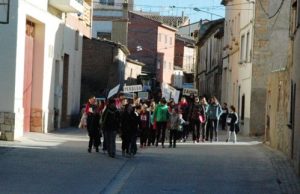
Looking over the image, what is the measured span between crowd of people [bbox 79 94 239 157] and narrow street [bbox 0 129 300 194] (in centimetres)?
57

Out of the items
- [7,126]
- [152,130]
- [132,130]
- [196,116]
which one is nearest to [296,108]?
[132,130]

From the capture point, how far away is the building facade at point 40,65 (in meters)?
24.2

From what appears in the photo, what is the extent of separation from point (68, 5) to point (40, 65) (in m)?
3.47

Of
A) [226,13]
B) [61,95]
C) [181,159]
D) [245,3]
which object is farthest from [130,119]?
[226,13]

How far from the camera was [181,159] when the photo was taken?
68.6 ft

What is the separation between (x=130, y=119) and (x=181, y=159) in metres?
1.80

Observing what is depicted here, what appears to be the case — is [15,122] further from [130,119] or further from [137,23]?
[137,23]

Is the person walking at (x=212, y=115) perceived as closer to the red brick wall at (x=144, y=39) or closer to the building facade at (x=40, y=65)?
the building facade at (x=40, y=65)

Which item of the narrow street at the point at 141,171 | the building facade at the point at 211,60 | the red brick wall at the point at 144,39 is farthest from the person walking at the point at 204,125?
the red brick wall at the point at 144,39

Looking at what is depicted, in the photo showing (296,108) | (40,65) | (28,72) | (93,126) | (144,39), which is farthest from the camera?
(144,39)

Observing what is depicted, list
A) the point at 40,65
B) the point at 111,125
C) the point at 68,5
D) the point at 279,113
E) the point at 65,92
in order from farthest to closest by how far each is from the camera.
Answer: the point at 65,92
the point at 68,5
the point at 40,65
the point at 279,113
the point at 111,125

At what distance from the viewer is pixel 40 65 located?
2953 centimetres

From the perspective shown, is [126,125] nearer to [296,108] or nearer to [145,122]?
[145,122]

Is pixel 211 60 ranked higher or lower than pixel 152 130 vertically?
higher
